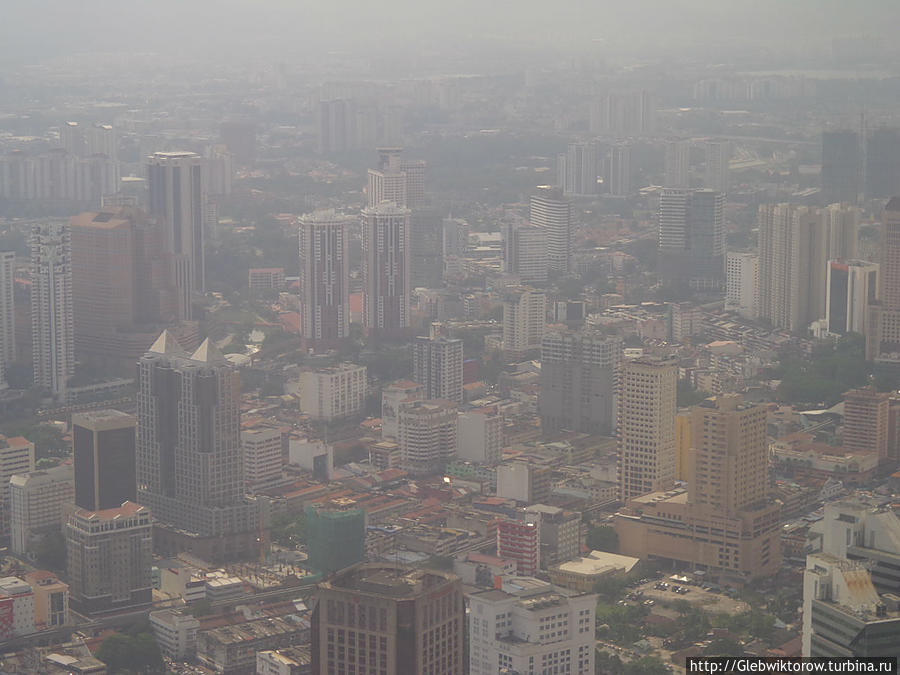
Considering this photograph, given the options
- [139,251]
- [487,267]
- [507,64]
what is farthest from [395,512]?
[507,64]

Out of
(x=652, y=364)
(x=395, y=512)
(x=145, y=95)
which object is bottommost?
(x=395, y=512)

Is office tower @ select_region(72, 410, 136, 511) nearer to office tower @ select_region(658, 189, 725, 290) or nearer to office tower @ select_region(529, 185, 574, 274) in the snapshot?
office tower @ select_region(658, 189, 725, 290)

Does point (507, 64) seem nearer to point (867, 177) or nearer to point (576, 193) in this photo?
point (576, 193)

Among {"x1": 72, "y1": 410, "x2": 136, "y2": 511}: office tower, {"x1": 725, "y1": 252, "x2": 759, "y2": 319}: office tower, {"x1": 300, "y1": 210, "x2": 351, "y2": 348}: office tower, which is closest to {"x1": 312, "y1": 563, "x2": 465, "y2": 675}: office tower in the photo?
{"x1": 72, "y1": 410, "x2": 136, "y2": 511}: office tower

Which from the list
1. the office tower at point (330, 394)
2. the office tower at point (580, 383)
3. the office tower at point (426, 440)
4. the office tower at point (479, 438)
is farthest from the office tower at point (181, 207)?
the office tower at point (479, 438)

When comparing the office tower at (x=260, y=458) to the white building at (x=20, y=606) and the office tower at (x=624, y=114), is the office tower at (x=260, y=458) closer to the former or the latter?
the white building at (x=20, y=606)
